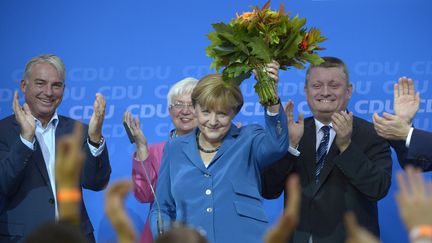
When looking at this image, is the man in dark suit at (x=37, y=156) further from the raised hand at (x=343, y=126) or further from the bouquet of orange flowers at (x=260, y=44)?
the raised hand at (x=343, y=126)

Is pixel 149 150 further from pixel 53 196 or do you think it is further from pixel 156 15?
pixel 156 15

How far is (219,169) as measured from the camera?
11.0 ft

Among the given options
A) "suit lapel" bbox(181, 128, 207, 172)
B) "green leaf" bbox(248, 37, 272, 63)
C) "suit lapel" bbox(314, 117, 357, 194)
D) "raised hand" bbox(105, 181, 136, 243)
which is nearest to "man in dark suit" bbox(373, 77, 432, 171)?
"suit lapel" bbox(314, 117, 357, 194)

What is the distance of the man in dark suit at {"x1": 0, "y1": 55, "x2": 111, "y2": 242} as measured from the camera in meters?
3.79

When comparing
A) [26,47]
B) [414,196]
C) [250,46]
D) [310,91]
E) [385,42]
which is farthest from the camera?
[26,47]

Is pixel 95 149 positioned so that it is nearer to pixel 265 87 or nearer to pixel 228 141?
pixel 228 141

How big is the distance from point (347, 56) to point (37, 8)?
6.74ft

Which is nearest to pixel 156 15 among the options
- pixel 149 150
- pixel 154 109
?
pixel 154 109

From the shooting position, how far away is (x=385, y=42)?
4867 millimetres

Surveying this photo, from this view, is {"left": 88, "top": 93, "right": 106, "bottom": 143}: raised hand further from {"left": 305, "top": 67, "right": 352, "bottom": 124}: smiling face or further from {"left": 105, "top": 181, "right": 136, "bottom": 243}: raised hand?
{"left": 105, "top": 181, "right": 136, "bottom": 243}: raised hand

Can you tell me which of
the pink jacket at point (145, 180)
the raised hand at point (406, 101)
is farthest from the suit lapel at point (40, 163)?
the raised hand at point (406, 101)

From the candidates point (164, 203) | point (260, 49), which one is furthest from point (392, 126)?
point (164, 203)

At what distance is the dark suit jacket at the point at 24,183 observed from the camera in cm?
377

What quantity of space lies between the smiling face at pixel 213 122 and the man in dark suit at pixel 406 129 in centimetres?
67
